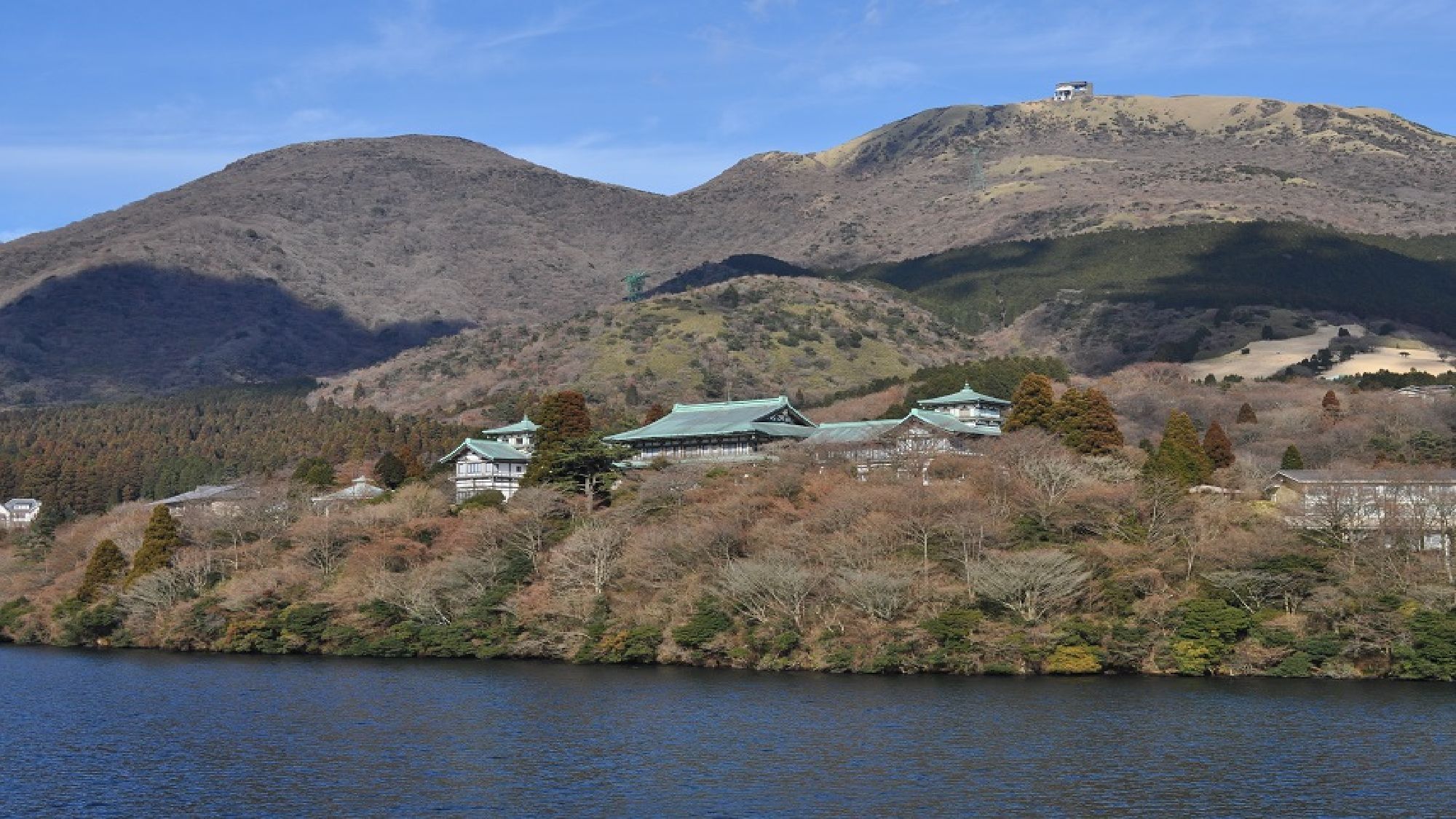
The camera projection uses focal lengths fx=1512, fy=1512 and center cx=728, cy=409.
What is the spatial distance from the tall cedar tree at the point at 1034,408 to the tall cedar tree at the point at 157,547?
46992mm

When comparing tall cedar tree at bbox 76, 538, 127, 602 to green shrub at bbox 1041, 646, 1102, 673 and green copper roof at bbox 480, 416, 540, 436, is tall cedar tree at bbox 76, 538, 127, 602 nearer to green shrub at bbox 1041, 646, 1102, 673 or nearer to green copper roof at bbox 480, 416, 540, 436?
green copper roof at bbox 480, 416, 540, 436

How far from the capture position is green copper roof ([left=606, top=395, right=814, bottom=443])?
88812mm

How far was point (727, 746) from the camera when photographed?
4516 cm

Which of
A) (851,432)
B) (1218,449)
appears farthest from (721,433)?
(1218,449)

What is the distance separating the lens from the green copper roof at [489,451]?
94.6m

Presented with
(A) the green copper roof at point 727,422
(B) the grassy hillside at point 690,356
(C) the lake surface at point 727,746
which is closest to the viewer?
(C) the lake surface at point 727,746

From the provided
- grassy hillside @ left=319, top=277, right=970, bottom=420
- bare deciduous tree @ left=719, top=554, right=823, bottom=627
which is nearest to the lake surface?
bare deciduous tree @ left=719, top=554, right=823, bottom=627

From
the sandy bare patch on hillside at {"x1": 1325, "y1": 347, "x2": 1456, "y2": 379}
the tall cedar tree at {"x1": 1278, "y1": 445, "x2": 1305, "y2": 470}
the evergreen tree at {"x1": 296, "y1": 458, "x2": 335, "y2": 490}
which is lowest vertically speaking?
the evergreen tree at {"x1": 296, "y1": 458, "x2": 335, "y2": 490}

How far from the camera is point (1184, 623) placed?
58.5 m

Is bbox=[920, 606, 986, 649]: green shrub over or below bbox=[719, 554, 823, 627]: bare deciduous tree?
below

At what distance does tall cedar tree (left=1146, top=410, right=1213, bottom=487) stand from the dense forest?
190 feet

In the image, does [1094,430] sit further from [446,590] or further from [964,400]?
[446,590]

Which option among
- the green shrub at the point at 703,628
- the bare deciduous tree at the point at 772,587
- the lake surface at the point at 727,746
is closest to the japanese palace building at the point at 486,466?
the green shrub at the point at 703,628

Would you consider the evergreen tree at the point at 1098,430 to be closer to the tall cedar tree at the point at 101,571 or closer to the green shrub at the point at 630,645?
the green shrub at the point at 630,645
